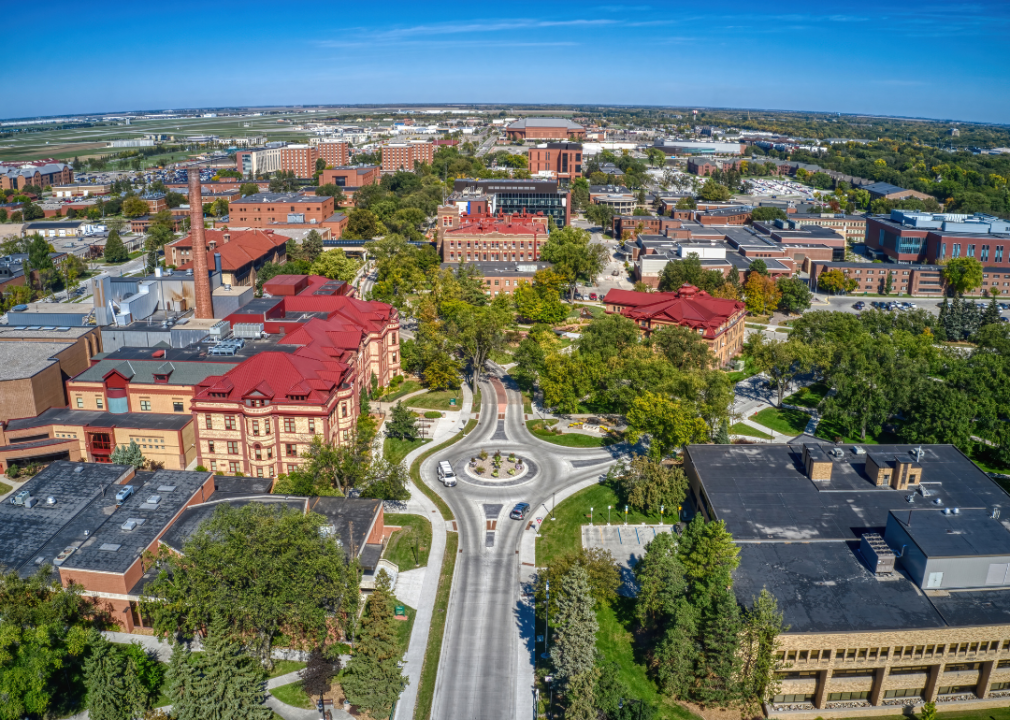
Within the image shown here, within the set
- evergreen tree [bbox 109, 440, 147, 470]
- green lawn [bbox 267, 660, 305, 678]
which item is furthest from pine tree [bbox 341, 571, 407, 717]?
evergreen tree [bbox 109, 440, 147, 470]

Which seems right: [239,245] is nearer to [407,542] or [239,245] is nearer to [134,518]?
[134,518]

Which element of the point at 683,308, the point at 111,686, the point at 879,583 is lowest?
the point at 111,686

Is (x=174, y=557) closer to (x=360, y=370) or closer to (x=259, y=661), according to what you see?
(x=259, y=661)

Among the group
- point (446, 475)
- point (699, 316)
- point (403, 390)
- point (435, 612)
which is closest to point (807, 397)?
point (699, 316)

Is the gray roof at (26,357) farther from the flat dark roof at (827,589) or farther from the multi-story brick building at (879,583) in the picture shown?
the flat dark roof at (827,589)

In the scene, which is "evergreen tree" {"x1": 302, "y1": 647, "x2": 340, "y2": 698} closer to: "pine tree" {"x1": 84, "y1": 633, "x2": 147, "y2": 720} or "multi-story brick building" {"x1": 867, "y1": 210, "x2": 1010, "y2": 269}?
"pine tree" {"x1": 84, "y1": 633, "x2": 147, "y2": 720}

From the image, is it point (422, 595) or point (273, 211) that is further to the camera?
point (273, 211)

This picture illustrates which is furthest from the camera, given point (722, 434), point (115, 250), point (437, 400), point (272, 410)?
point (115, 250)

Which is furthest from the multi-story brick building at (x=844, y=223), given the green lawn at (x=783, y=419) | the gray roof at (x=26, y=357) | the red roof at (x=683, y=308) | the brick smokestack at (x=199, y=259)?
the gray roof at (x=26, y=357)
